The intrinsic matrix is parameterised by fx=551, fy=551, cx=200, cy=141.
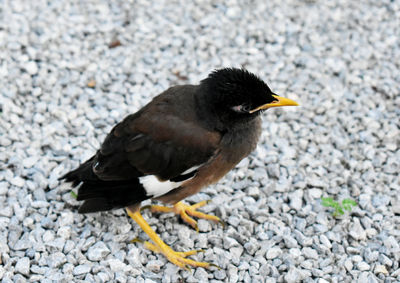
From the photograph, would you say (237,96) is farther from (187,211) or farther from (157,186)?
(187,211)

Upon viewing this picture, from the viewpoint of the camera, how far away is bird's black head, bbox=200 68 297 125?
3549 mm

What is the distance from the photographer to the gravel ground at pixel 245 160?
12.3 feet

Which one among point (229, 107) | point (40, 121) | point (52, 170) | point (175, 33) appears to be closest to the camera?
point (229, 107)

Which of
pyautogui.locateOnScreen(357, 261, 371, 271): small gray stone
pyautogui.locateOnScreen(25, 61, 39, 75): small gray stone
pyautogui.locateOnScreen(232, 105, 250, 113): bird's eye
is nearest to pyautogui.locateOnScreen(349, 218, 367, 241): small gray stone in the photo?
pyautogui.locateOnScreen(357, 261, 371, 271): small gray stone

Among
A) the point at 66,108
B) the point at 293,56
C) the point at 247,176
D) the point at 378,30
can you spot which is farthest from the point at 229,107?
the point at 378,30

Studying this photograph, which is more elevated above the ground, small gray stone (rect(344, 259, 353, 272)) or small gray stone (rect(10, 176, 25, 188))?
small gray stone (rect(10, 176, 25, 188))

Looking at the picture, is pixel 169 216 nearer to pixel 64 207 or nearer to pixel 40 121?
pixel 64 207

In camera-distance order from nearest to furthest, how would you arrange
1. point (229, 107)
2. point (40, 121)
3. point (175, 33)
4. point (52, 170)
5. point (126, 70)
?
point (229, 107) < point (52, 170) < point (40, 121) < point (126, 70) < point (175, 33)

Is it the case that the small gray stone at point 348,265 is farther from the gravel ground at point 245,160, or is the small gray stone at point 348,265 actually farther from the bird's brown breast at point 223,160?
the bird's brown breast at point 223,160

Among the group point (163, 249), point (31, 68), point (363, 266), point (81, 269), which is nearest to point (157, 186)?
point (163, 249)

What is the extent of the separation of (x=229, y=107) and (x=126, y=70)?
7.01ft

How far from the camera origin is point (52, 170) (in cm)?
439

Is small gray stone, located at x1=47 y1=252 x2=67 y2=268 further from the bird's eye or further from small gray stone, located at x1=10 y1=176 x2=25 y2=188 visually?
the bird's eye

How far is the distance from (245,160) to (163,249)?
120 centimetres
